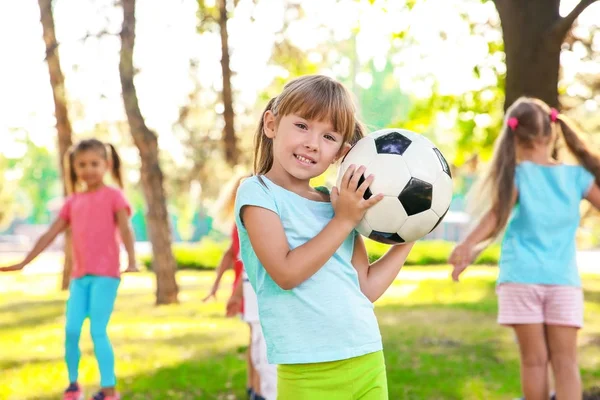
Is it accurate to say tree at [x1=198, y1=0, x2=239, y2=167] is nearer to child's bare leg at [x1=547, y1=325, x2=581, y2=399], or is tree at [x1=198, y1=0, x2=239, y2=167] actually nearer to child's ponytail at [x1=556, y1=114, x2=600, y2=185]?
child's ponytail at [x1=556, y1=114, x2=600, y2=185]

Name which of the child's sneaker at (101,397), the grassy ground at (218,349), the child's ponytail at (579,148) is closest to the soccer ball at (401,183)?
the child's ponytail at (579,148)

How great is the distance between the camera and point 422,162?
2.76 m

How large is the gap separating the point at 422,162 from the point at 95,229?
3.56 meters

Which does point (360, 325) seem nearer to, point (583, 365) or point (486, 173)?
point (486, 173)

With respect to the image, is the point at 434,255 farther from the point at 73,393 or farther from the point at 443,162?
the point at 443,162

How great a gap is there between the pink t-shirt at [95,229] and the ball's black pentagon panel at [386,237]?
10.9ft

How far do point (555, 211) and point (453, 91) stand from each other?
8.31m

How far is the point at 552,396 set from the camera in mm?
5438

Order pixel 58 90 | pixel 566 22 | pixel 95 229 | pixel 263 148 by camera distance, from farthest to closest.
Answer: pixel 58 90, pixel 566 22, pixel 95 229, pixel 263 148

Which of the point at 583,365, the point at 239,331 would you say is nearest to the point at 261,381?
the point at 583,365

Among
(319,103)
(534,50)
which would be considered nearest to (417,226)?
(319,103)

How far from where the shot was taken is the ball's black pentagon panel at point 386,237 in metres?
2.69

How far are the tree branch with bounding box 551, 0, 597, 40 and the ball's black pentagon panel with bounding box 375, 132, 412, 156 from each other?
4080mm

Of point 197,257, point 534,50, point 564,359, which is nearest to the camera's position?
point 564,359
